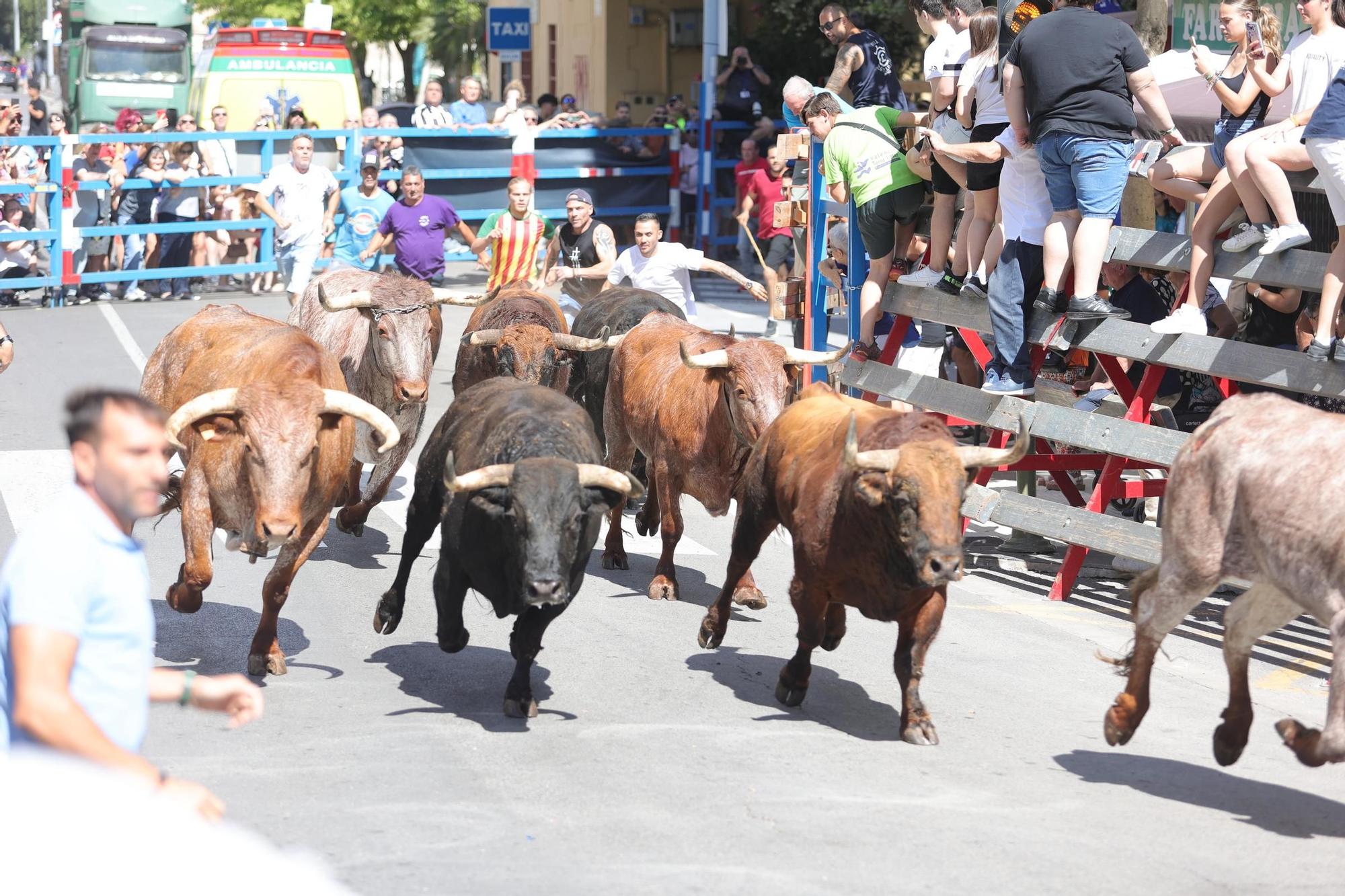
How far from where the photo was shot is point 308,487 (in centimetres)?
842

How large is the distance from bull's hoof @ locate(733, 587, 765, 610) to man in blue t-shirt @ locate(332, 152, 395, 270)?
358 inches

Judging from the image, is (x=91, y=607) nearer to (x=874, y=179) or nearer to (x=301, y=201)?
(x=874, y=179)

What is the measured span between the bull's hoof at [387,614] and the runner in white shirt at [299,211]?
1218 centimetres

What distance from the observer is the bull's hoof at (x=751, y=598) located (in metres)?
10.2

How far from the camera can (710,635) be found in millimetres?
9242

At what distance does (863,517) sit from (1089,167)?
3.37m

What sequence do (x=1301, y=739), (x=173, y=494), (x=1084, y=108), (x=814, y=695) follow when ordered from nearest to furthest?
(x=1301, y=739)
(x=814, y=695)
(x=173, y=494)
(x=1084, y=108)

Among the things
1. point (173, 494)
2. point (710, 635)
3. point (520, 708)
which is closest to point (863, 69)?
point (710, 635)

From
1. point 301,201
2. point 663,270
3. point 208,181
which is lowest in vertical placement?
point 663,270

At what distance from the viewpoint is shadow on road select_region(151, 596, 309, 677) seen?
8812mm

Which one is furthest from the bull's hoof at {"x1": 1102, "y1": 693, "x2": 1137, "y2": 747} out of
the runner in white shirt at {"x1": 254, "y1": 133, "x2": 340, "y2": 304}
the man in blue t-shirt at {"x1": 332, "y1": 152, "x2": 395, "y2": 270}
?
the runner in white shirt at {"x1": 254, "y1": 133, "x2": 340, "y2": 304}

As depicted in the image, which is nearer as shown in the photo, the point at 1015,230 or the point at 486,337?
the point at 1015,230

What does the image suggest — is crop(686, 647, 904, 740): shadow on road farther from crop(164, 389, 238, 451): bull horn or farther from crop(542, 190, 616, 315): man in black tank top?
crop(542, 190, 616, 315): man in black tank top

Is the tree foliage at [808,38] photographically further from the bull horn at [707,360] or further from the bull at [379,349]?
the bull horn at [707,360]
